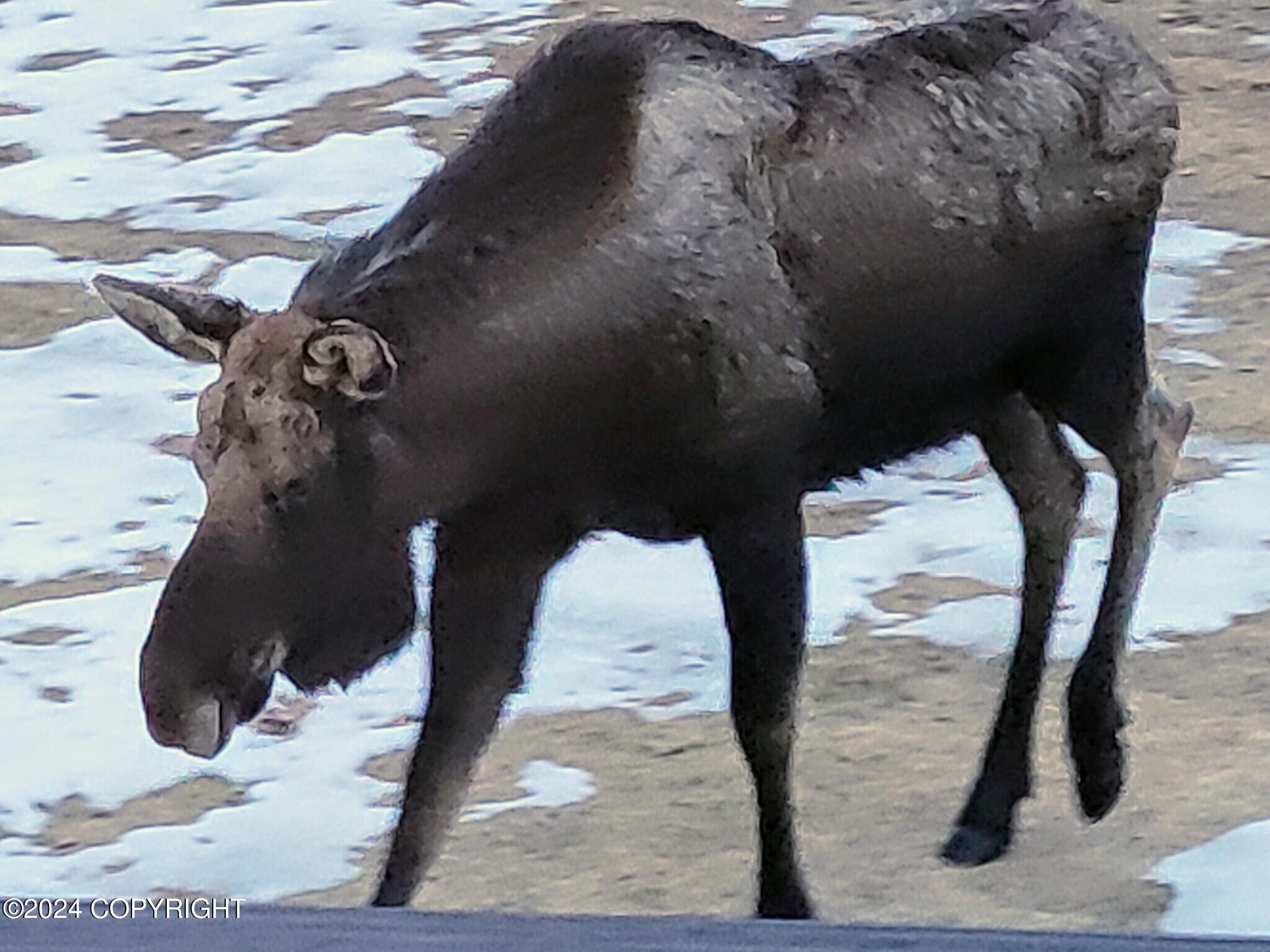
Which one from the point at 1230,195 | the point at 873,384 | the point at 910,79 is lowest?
the point at 1230,195

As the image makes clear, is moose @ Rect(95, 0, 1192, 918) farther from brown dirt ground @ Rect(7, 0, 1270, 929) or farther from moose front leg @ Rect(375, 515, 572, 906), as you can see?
brown dirt ground @ Rect(7, 0, 1270, 929)

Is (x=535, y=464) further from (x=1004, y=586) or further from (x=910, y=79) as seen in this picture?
(x=1004, y=586)

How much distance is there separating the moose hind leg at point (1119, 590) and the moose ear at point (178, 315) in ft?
3.90

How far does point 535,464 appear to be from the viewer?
2646 millimetres

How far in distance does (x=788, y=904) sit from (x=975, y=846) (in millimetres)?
443

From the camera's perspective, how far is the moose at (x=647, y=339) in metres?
2.49

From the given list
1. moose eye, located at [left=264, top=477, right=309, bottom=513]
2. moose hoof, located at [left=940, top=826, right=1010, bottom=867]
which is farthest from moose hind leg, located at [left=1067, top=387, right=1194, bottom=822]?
moose eye, located at [left=264, top=477, right=309, bottom=513]

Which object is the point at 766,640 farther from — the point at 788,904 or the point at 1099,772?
the point at 1099,772

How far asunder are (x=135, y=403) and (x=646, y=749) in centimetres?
183

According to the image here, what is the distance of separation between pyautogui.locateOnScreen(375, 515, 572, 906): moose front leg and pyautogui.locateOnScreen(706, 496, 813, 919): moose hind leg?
204mm

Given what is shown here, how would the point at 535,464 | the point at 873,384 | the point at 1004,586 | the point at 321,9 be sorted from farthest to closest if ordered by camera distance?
the point at 321,9 < the point at 1004,586 < the point at 873,384 < the point at 535,464

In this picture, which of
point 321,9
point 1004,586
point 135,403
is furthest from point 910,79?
point 321,9

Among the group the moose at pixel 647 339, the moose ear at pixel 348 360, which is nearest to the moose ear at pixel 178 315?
the moose at pixel 647 339
